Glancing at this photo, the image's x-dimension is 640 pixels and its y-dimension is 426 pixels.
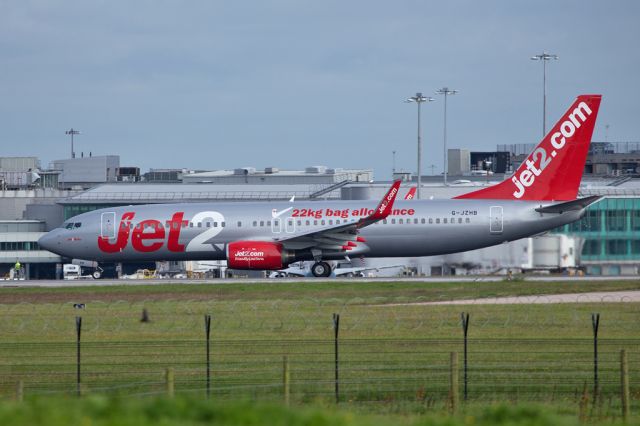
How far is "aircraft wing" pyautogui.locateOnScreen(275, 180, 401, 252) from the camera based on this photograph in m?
51.8

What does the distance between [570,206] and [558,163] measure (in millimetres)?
3089

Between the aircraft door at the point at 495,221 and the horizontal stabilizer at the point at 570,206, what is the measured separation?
184cm

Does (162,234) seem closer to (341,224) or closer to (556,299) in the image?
(341,224)

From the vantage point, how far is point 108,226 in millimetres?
55125

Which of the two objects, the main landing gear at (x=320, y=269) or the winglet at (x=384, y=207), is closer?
the winglet at (x=384, y=207)

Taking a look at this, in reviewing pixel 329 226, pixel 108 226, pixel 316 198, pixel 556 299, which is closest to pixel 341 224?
pixel 329 226

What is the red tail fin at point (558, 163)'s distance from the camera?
55.2m

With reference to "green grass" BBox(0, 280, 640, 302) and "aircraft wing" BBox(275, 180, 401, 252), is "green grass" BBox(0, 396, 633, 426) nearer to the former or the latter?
"green grass" BBox(0, 280, 640, 302)

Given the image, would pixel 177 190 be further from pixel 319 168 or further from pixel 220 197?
pixel 319 168

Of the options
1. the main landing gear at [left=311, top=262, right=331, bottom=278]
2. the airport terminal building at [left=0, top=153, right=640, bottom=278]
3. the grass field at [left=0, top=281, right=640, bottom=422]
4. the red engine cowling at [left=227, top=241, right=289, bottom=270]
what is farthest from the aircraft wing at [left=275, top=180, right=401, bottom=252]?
the grass field at [left=0, top=281, right=640, bottom=422]

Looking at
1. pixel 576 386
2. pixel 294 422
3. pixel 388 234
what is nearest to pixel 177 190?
pixel 388 234

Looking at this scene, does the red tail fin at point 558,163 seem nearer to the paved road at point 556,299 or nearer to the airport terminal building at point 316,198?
the airport terminal building at point 316,198

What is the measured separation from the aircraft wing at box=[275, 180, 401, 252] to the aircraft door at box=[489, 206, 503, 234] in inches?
190

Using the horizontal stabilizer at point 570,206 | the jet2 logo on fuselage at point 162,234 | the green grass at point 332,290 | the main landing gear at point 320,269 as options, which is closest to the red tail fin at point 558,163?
the horizontal stabilizer at point 570,206
